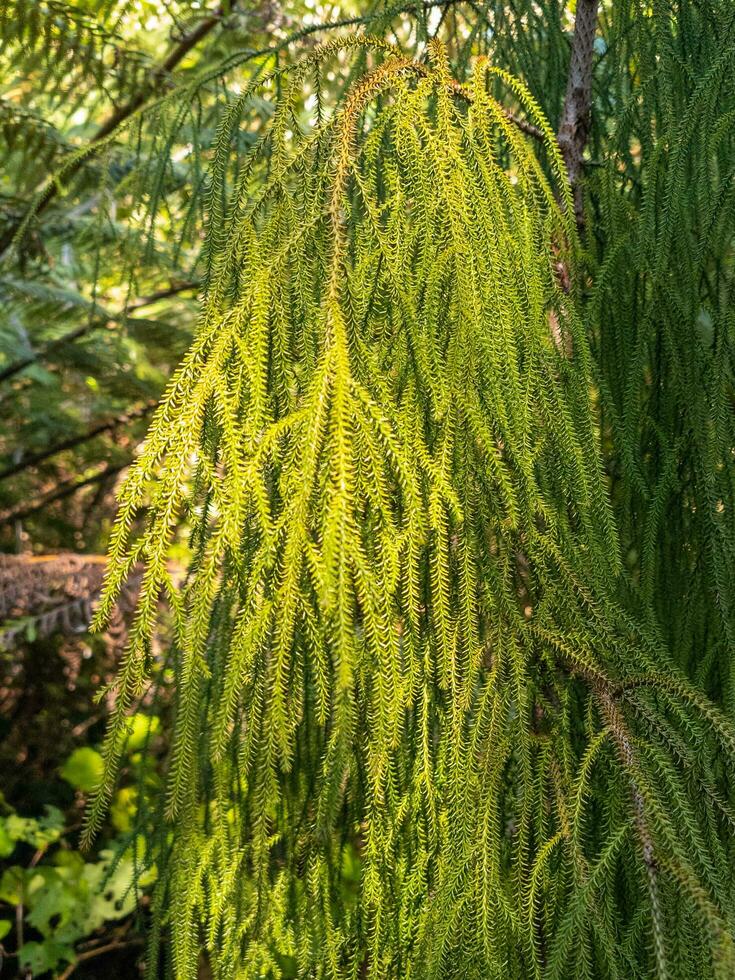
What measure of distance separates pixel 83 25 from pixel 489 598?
1951 mm

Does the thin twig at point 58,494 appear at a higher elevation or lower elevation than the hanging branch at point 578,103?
lower

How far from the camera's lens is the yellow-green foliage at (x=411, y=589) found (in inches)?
27.4

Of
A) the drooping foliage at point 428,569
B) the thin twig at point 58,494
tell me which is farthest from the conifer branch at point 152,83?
the drooping foliage at point 428,569

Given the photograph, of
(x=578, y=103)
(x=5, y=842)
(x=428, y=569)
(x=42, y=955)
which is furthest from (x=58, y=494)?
(x=428, y=569)

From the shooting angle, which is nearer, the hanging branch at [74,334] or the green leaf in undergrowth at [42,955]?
the green leaf in undergrowth at [42,955]

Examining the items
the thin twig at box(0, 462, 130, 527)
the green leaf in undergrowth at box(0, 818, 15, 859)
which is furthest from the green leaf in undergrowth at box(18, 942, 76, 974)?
the thin twig at box(0, 462, 130, 527)

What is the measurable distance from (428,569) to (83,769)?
2562 mm

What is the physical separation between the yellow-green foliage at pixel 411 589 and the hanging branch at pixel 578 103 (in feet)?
0.96

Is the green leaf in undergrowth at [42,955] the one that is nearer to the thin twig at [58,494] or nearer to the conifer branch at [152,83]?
the thin twig at [58,494]

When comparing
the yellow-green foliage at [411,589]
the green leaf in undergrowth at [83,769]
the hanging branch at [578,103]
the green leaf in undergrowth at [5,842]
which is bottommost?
the green leaf in undergrowth at [5,842]

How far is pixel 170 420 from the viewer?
0.72 metres

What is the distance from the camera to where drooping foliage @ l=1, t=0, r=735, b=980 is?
2.30 ft

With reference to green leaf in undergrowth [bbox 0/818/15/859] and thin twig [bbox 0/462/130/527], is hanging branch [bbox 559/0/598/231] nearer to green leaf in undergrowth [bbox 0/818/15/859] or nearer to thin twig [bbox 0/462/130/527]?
thin twig [bbox 0/462/130/527]

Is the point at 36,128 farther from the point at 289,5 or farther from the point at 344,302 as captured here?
the point at 344,302
